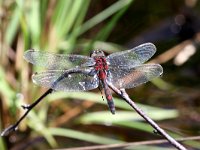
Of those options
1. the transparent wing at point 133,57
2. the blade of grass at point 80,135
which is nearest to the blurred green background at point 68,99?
the blade of grass at point 80,135

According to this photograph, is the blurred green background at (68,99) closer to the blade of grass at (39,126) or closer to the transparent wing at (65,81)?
the blade of grass at (39,126)

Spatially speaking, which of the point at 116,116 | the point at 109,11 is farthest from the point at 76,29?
the point at 116,116

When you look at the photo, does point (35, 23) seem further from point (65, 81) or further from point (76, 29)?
point (65, 81)

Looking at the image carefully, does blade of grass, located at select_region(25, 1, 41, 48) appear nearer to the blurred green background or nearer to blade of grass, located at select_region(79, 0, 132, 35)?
the blurred green background

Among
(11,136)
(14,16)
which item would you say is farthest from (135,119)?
(14,16)

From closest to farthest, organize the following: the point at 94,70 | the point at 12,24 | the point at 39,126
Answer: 1. the point at 94,70
2. the point at 39,126
3. the point at 12,24

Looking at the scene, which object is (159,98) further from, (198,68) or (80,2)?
Answer: (80,2)
